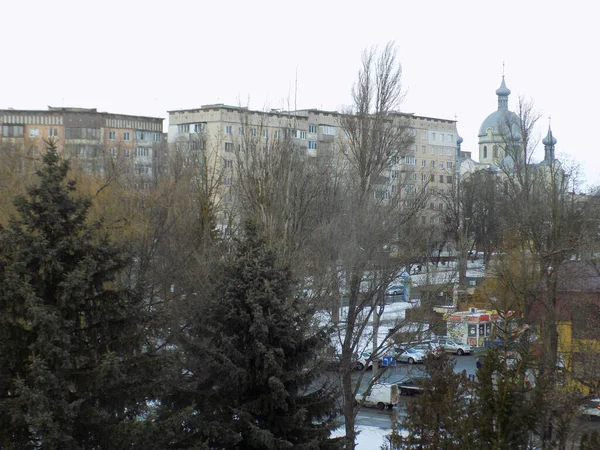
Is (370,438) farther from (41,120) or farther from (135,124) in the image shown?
(41,120)

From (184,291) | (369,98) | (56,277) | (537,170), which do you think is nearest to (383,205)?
(369,98)

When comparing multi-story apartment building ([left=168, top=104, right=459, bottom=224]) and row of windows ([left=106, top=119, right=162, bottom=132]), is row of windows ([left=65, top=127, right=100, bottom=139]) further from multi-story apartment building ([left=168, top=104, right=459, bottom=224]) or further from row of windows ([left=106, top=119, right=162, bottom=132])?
multi-story apartment building ([left=168, top=104, right=459, bottom=224])

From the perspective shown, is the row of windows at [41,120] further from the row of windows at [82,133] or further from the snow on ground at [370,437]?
the snow on ground at [370,437]

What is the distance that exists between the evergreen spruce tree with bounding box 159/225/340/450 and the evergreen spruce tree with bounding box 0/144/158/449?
1721 millimetres

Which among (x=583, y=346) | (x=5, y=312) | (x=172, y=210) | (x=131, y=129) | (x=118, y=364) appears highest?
(x=131, y=129)

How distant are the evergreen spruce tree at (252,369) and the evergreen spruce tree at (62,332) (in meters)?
1.72

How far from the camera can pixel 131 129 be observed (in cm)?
6500

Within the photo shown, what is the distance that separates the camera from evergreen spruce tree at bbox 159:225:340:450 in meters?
10.8

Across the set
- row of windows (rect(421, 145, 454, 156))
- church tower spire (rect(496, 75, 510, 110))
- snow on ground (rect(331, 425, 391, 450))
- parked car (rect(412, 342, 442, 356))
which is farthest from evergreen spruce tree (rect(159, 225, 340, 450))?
church tower spire (rect(496, 75, 510, 110))

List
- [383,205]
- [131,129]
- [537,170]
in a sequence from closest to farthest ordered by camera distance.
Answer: [383,205], [537,170], [131,129]

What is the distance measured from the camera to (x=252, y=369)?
11188 mm

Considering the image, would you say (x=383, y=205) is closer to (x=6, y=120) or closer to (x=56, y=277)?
(x=56, y=277)

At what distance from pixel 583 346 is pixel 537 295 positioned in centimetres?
415

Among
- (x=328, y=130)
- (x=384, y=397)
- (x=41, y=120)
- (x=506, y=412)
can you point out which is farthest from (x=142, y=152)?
(x=506, y=412)
